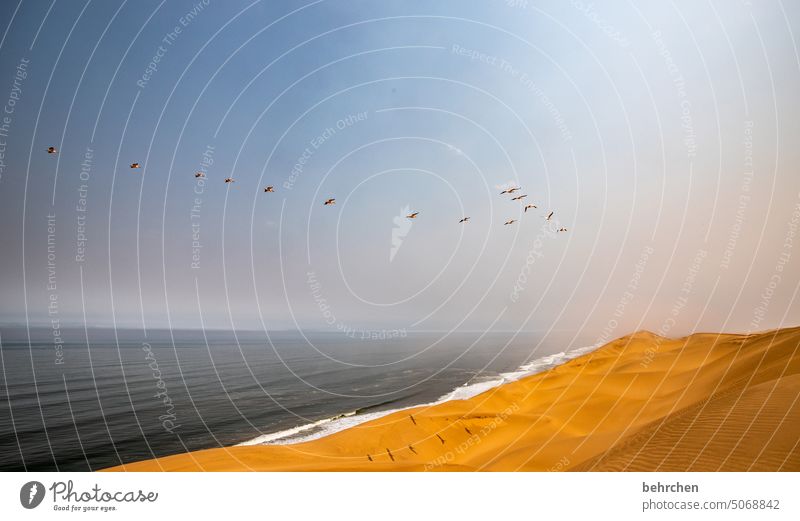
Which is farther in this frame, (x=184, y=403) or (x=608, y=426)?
(x=184, y=403)

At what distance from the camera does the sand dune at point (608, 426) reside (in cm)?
722

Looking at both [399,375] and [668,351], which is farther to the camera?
[399,375]

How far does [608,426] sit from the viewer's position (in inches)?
456

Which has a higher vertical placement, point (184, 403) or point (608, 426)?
point (184, 403)

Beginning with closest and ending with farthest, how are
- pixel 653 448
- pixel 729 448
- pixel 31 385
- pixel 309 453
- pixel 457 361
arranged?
pixel 729 448 → pixel 653 448 → pixel 309 453 → pixel 31 385 → pixel 457 361

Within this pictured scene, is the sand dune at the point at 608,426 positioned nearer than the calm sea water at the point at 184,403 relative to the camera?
Yes

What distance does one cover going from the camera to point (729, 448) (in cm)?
689

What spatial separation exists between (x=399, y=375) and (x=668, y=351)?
1849 cm

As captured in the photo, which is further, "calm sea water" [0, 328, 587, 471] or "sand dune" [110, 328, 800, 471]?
"calm sea water" [0, 328, 587, 471]

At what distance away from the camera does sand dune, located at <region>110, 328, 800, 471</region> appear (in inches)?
284

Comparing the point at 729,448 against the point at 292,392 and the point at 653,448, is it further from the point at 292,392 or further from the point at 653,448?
the point at 292,392
